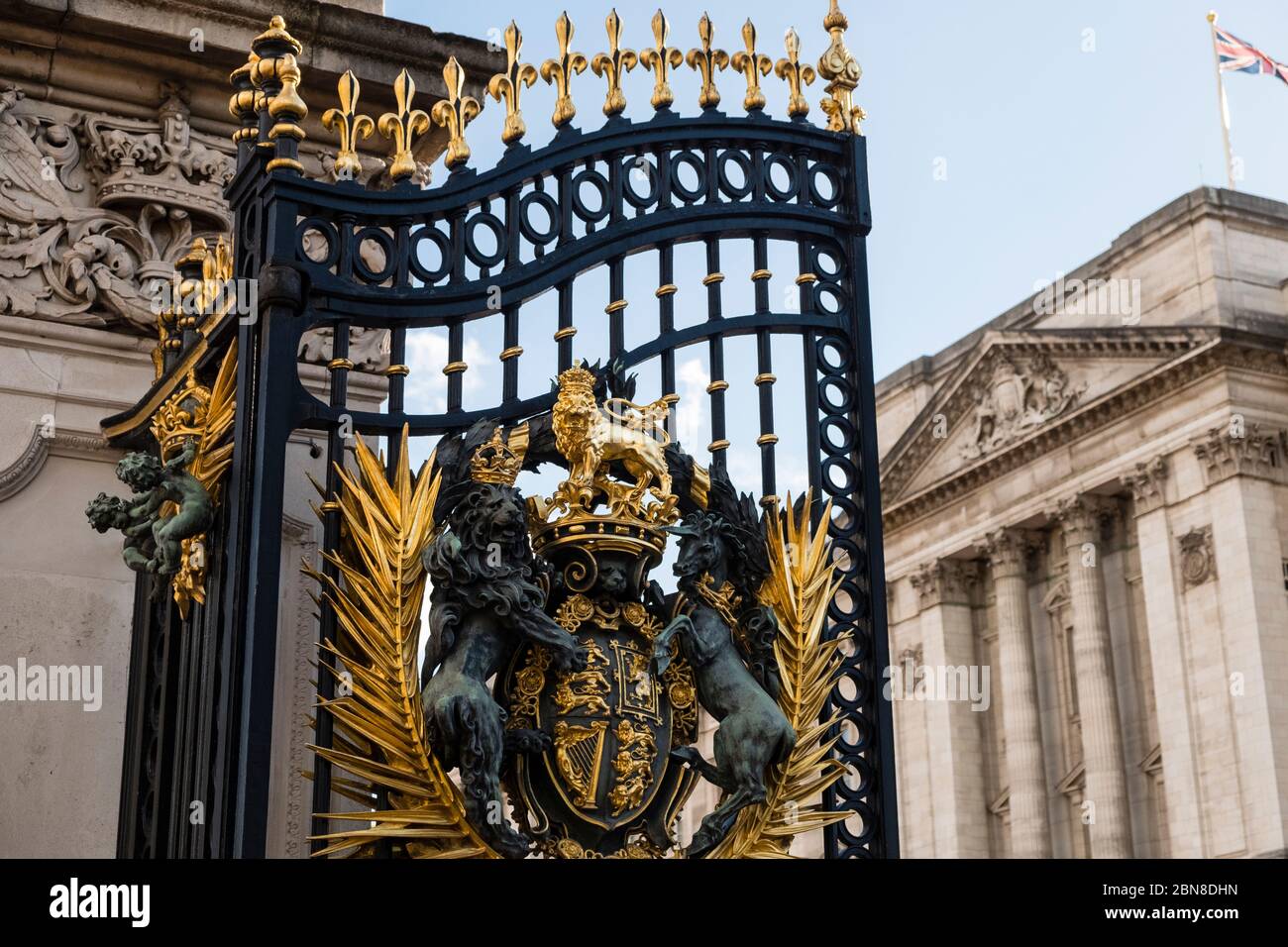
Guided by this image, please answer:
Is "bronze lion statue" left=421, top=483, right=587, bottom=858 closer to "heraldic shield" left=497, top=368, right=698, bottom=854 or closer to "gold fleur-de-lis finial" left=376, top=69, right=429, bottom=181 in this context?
"heraldic shield" left=497, top=368, right=698, bottom=854

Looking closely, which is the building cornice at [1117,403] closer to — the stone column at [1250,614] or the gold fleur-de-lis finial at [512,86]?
the stone column at [1250,614]

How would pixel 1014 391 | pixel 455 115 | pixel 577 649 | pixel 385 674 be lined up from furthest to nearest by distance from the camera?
pixel 1014 391 → pixel 455 115 → pixel 577 649 → pixel 385 674

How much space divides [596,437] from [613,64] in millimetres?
1662

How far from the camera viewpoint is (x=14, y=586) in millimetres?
7566

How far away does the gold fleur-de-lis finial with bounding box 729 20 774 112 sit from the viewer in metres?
8.02

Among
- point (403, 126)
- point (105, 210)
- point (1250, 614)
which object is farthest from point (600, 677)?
point (1250, 614)

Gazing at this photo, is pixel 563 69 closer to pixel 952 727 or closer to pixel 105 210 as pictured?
pixel 105 210

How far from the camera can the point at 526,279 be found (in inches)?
282

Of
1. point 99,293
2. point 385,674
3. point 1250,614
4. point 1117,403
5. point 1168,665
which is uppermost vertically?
point 1117,403

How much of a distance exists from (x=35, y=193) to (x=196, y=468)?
1.76 metres

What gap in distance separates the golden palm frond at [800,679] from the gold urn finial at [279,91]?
2313 mm
